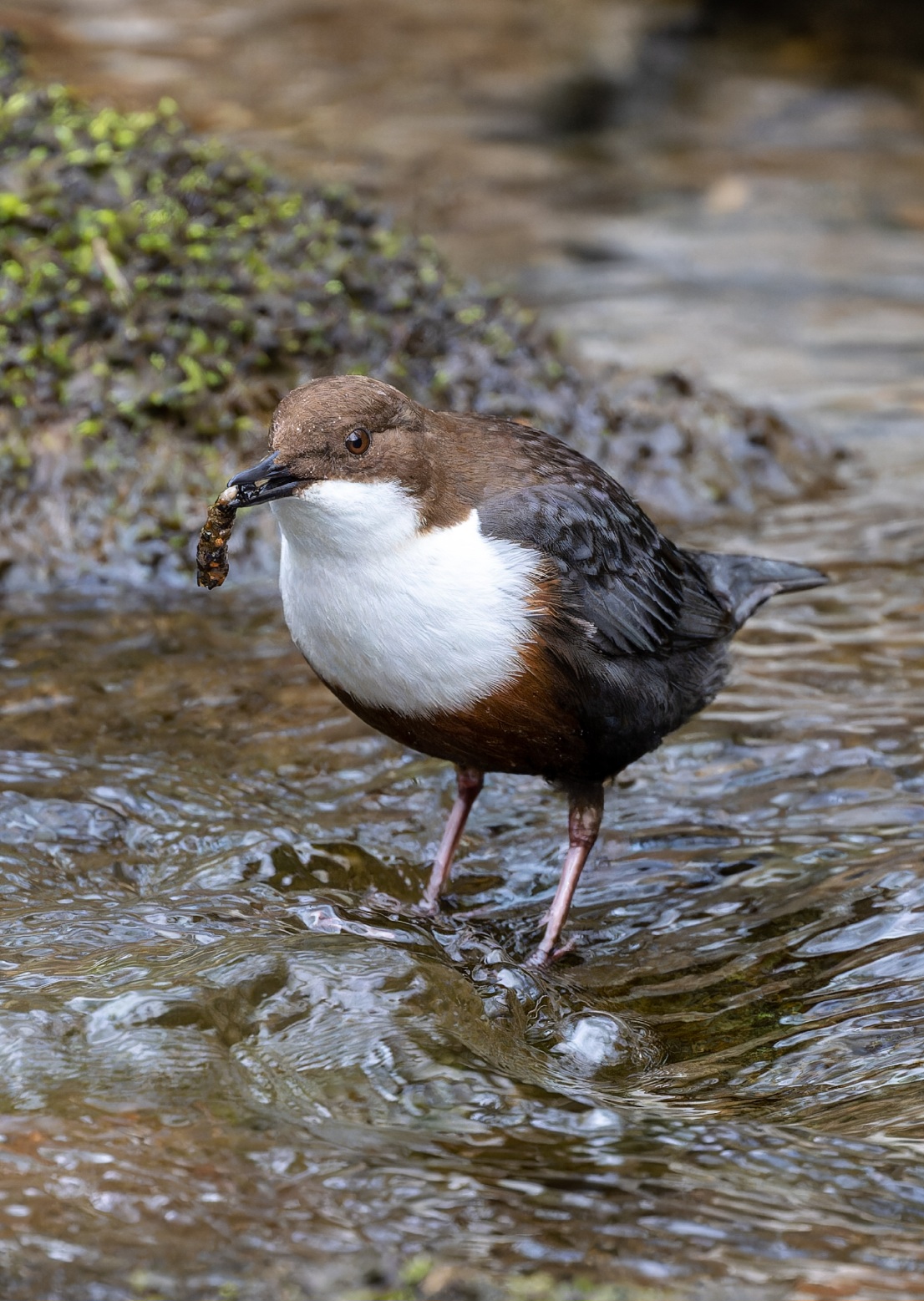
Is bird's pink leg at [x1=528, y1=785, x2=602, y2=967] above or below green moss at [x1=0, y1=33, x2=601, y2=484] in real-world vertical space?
below

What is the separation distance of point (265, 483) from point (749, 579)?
1.80 meters

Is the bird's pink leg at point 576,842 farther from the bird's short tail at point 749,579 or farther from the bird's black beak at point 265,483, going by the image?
the bird's black beak at point 265,483

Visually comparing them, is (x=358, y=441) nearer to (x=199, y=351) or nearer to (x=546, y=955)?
(x=546, y=955)

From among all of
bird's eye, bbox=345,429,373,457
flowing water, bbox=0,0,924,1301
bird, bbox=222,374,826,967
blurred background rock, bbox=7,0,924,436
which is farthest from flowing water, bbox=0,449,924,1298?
blurred background rock, bbox=7,0,924,436

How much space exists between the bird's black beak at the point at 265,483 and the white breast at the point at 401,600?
0.31 ft

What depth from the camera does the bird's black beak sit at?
3.37m

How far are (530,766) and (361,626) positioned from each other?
1.96ft

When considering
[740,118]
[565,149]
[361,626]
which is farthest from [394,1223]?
[740,118]

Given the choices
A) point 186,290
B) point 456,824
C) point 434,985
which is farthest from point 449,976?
point 186,290

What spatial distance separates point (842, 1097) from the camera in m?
3.09

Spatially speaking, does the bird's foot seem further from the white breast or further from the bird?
the white breast

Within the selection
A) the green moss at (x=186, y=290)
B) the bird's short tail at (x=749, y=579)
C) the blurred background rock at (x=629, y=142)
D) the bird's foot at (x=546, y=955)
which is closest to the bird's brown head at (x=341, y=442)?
the bird's foot at (x=546, y=955)

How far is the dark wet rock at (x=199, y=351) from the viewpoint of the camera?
6168 mm

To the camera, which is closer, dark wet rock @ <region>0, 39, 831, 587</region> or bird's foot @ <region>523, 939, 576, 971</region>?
bird's foot @ <region>523, 939, 576, 971</region>
